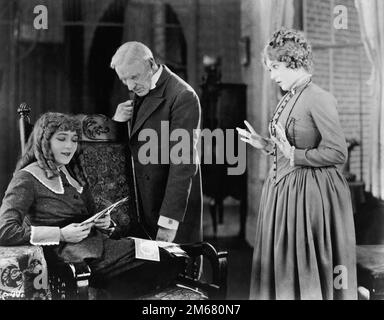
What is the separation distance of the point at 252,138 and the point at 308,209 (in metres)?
0.51

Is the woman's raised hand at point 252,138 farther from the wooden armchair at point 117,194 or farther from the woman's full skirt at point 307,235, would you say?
the wooden armchair at point 117,194

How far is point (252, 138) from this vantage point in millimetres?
2914

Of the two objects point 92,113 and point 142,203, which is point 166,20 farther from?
point 142,203

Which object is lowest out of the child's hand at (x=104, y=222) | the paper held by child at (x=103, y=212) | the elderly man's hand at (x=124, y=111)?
the child's hand at (x=104, y=222)

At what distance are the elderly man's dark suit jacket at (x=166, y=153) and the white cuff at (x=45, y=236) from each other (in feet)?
1.60

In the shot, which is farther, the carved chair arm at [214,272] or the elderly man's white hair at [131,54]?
the elderly man's white hair at [131,54]

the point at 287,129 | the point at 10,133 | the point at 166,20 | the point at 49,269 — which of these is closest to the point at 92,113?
the point at 10,133

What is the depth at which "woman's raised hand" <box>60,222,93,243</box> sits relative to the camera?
2.70 meters

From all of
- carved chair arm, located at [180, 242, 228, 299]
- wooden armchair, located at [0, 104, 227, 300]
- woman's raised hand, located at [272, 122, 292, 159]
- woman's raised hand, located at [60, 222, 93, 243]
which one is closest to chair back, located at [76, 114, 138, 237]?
wooden armchair, located at [0, 104, 227, 300]

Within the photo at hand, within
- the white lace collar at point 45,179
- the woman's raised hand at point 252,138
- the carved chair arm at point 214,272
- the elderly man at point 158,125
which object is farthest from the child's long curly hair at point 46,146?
the woman's raised hand at point 252,138

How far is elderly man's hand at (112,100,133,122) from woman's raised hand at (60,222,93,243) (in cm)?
61

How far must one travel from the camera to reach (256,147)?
293 cm

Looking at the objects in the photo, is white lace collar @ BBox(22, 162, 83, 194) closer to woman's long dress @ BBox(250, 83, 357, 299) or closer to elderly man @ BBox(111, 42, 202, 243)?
elderly man @ BBox(111, 42, 202, 243)

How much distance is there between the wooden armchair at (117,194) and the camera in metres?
2.68
